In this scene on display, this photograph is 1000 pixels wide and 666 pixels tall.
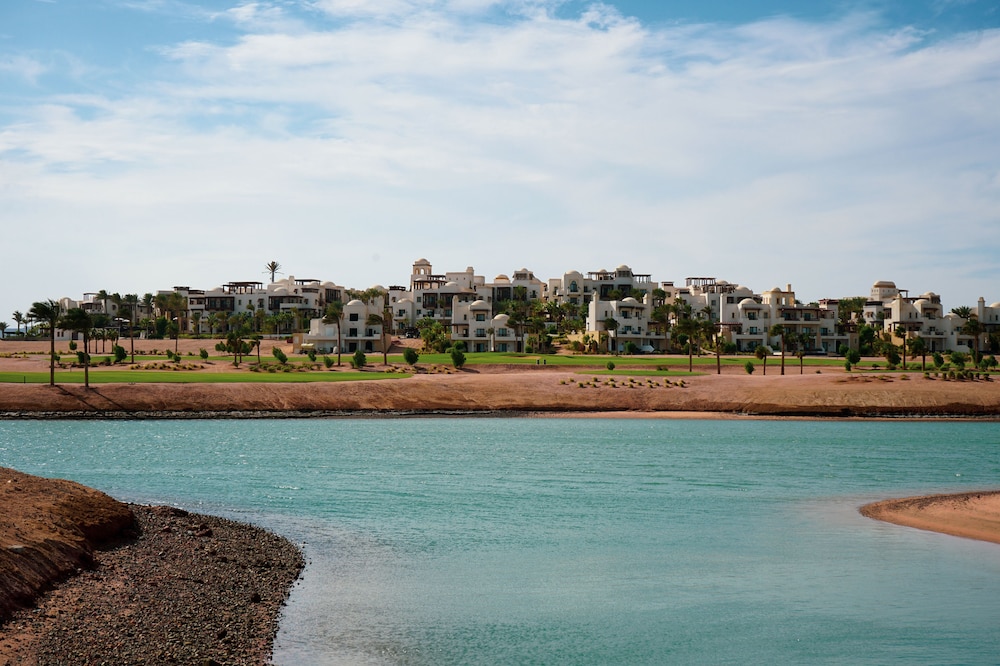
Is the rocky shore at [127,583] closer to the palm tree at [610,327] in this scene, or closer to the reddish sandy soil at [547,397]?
the reddish sandy soil at [547,397]

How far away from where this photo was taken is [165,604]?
22078mm

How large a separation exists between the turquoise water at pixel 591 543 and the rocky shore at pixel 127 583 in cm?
116

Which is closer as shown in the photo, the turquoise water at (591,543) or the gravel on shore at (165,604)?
the gravel on shore at (165,604)

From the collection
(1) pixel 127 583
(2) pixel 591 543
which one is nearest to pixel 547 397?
(2) pixel 591 543

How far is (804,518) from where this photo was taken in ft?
120

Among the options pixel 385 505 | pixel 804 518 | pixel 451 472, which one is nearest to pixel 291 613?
pixel 385 505

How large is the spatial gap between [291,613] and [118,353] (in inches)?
3790

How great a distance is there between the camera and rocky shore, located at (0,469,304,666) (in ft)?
62.3

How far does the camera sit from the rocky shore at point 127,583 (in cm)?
1898

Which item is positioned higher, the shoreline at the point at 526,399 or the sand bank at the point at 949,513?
the shoreline at the point at 526,399

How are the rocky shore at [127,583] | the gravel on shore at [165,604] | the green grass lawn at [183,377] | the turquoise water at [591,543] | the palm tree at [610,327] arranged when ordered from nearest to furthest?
the gravel on shore at [165,604] < the rocky shore at [127,583] < the turquoise water at [591,543] < the green grass lawn at [183,377] < the palm tree at [610,327]

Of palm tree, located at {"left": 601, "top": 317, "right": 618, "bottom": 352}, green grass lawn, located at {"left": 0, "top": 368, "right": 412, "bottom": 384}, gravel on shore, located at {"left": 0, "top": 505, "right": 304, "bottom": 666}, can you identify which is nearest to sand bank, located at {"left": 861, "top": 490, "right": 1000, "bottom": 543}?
gravel on shore, located at {"left": 0, "top": 505, "right": 304, "bottom": 666}

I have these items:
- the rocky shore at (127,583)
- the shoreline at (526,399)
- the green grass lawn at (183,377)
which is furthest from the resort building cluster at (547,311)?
the rocky shore at (127,583)

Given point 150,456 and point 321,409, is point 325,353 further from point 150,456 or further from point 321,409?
point 150,456
